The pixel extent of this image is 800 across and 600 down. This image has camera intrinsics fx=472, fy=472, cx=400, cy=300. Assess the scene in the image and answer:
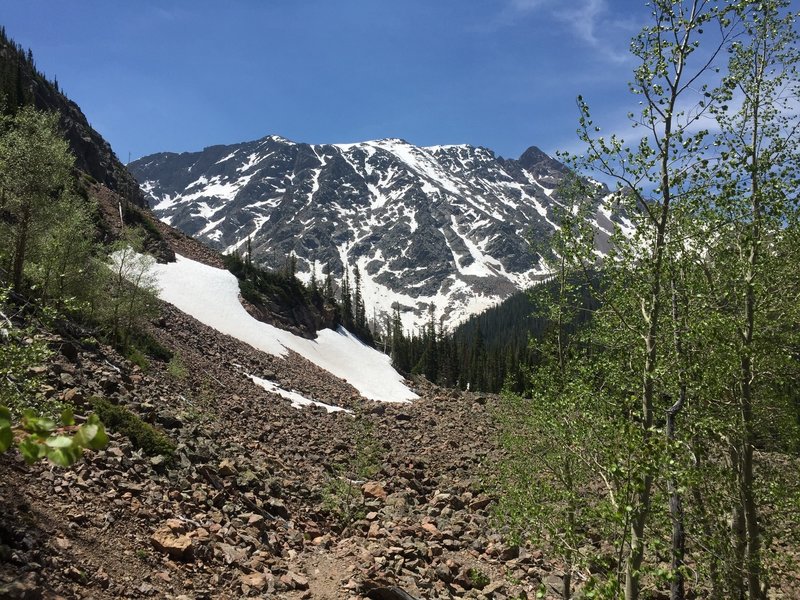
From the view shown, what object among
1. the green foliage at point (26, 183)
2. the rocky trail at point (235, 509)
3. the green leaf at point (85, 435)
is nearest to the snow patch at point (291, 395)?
the rocky trail at point (235, 509)

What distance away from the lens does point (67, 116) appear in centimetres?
8425

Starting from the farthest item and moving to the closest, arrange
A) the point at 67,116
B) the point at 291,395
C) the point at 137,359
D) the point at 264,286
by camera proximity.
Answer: the point at 67,116, the point at 264,286, the point at 291,395, the point at 137,359

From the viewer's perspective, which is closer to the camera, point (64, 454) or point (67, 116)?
point (64, 454)

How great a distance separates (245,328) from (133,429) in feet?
137

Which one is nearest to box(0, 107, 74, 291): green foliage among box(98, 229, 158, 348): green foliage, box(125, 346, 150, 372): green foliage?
box(98, 229, 158, 348): green foliage

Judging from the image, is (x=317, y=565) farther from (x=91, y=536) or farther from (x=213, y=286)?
(x=213, y=286)

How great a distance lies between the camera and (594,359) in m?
13.1

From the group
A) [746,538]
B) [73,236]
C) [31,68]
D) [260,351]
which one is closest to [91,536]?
[746,538]

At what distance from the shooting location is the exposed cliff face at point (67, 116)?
69.3 metres

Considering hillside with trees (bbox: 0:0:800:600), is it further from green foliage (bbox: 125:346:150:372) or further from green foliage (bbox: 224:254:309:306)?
green foliage (bbox: 224:254:309:306)

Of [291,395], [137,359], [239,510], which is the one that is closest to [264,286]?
[291,395]

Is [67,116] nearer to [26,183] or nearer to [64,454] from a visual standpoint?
[26,183]

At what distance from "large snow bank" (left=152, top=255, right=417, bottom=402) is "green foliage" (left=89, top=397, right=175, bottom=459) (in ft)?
121

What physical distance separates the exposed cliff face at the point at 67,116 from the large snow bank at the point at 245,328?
81.1 ft
